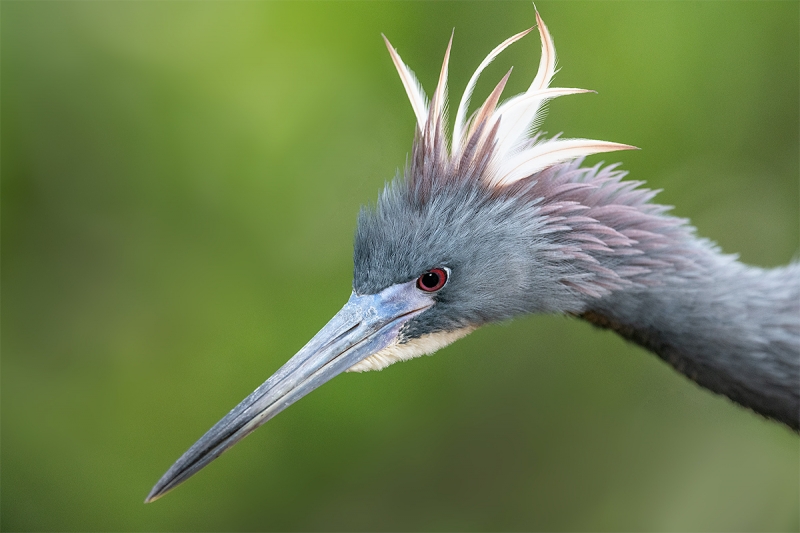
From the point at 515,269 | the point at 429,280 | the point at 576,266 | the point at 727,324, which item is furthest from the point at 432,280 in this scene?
the point at 727,324

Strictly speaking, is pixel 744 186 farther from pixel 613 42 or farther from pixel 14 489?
pixel 14 489

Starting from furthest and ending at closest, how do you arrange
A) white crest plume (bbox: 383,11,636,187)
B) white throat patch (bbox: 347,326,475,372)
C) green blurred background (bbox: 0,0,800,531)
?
green blurred background (bbox: 0,0,800,531)
white throat patch (bbox: 347,326,475,372)
white crest plume (bbox: 383,11,636,187)

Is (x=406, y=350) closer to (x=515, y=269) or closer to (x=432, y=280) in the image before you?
(x=432, y=280)

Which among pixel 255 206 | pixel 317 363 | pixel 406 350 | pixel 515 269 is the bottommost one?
pixel 317 363

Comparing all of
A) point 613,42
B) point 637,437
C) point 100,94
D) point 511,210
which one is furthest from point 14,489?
point 613,42

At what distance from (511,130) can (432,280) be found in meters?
0.37

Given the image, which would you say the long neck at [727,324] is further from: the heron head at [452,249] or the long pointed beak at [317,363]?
the long pointed beak at [317,363]

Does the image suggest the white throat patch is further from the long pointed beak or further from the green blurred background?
the green blurred background

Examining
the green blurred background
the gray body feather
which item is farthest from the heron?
the green blurred background

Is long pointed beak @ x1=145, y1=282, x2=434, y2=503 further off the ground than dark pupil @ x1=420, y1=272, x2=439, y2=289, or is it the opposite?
dark pupil @ x1=420, y1=272, x2=439, y2=289

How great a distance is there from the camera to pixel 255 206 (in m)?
2.80

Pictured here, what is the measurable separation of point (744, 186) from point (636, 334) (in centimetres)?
208

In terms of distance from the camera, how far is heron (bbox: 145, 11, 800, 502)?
1422mm

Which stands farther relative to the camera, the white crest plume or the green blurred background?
the green blurred background
